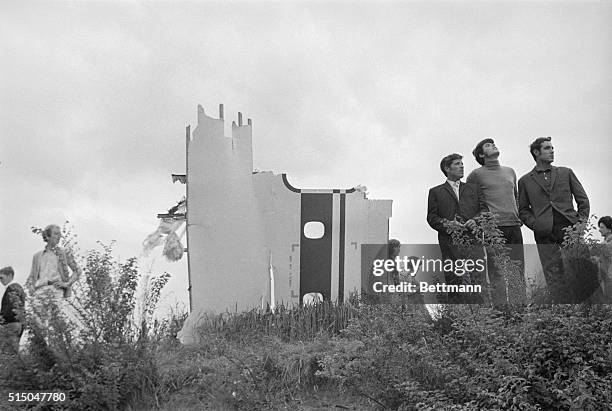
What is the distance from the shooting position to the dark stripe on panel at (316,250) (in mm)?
9320

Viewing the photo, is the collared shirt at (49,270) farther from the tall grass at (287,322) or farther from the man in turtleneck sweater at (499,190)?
the man in turtleneck sweater at (499,190)

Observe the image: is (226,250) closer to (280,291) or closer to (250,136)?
(280,291)

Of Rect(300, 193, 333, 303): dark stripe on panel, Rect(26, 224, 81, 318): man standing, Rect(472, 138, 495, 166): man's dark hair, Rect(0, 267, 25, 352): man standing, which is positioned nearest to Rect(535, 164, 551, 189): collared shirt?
Rect(472, 138, 495, 166): man's dark hair

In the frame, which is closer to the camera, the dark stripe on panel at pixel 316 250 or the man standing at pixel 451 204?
the man standing at pixel 451 204

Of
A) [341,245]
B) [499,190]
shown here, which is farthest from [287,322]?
[499,190]

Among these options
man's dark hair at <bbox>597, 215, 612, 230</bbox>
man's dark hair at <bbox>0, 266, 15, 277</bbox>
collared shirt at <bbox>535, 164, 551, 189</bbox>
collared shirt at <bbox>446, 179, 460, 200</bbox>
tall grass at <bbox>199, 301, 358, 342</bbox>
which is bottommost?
tall grass at <bbox>199, 301, 358, 342</bbox>

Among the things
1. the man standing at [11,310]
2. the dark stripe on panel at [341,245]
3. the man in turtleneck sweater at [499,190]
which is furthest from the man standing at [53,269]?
the man in turtleneck sweater at [499,190]

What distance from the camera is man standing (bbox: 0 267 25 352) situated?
6.93 meters

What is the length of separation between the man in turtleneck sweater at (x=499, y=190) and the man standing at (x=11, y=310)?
4547 millimetres

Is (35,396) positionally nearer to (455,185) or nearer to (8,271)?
(8,271)

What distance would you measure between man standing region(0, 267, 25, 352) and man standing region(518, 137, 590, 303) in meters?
4.89

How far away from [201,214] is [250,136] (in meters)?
1.20

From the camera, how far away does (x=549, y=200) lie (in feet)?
24.1

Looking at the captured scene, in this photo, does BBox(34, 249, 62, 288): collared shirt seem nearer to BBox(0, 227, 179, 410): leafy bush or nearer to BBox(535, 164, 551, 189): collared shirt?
BBox(0, 227, 179, 410): leafy bush
